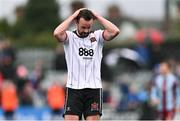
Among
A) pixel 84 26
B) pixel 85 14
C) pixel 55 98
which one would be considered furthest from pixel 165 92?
pixel 85 14

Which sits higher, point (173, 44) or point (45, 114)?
point (173, 44)

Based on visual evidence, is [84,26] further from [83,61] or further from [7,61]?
[7,61]

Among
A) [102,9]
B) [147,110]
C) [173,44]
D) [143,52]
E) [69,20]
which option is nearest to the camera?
[69,20]

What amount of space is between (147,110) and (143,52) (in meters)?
6.15

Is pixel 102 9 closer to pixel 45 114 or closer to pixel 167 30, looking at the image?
pixel 167 30

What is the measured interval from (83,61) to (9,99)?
37.2ft

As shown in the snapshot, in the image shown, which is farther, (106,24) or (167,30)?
(167,30)

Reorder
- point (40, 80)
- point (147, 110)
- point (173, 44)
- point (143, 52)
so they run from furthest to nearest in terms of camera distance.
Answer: point (173, 44), point (143, 52), point (40, 80), point (147, 110)

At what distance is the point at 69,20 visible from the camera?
1267 cm

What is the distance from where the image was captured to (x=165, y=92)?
19797 mm

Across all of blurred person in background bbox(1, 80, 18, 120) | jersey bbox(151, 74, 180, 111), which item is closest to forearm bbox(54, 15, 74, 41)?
jersey bbox(151, 74, 180, 111)

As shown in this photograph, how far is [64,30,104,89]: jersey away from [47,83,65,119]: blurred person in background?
11.3m

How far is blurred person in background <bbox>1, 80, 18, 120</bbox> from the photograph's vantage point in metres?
23.5

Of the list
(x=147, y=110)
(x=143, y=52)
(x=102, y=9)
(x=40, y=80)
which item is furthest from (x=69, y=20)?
(x=102, y=9)
